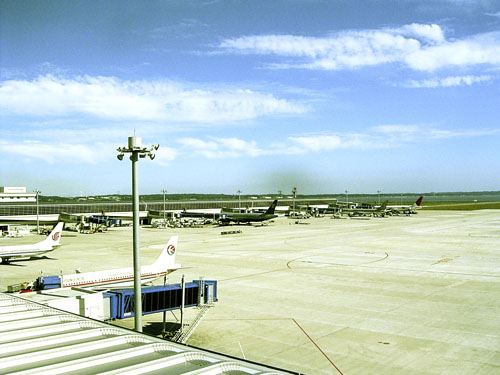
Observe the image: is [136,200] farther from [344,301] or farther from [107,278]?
Answer: [344,301]

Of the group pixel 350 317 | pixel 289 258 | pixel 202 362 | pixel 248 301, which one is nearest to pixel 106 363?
pixel 202 362

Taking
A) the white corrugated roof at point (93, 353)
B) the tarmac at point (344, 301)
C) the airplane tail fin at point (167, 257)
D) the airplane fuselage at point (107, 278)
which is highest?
the white corrugated roof at point (93, 353)

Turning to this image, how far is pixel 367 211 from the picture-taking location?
157 metres

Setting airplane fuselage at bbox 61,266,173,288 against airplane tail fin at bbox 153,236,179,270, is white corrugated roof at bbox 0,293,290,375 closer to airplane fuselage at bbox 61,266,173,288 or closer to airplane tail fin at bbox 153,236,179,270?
airplane fuselage at bbox 61,266,173,288

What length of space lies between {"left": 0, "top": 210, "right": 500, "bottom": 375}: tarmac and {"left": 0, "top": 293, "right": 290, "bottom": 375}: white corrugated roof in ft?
35.9

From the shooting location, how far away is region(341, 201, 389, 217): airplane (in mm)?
153125

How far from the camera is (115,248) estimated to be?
247 ft

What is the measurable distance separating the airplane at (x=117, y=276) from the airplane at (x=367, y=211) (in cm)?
12154

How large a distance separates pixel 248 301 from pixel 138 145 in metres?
20.0

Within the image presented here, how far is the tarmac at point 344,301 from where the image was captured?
24266 millimetres

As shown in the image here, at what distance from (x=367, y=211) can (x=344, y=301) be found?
125422 mm

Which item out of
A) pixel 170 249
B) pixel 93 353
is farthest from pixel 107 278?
pixel 93 353

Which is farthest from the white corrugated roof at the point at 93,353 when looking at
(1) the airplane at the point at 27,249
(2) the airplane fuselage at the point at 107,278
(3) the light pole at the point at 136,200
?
(1) the airplane at the point at 27,249

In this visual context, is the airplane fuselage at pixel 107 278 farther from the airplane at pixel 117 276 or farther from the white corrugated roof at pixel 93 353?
the white corrugated roof at pixel 93 353
